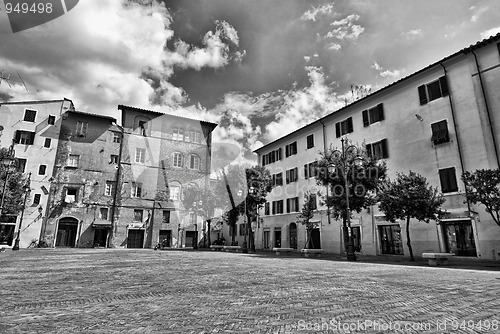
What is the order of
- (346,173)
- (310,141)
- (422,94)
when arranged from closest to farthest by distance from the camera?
(346,173)
(422,94)
(310,141)

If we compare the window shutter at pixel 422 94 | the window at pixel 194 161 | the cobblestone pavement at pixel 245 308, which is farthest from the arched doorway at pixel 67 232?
the window shutter at pixel 422 94

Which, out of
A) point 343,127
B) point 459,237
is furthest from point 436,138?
point 343,127

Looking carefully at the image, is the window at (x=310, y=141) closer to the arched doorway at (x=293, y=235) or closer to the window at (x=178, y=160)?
the arched doorway at (x=293, y=235)

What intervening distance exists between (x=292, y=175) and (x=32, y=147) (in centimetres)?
3088

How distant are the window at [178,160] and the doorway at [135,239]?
10.2 m

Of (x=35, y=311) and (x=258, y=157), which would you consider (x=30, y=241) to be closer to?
(x=258, y=157)

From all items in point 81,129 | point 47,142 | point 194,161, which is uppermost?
point 81,129

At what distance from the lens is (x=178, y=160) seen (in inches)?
1697

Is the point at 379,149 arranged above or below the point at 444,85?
below

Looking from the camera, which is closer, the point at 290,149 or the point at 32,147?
the point at 32,147

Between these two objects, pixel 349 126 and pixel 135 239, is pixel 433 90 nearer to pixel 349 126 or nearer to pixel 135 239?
pixel 349 126

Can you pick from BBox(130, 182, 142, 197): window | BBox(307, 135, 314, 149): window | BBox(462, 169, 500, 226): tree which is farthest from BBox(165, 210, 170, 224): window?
BBox(462, 169, 500, 226): tree

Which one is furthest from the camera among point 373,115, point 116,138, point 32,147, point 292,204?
point 116,138

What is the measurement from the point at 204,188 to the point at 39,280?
110 ft
